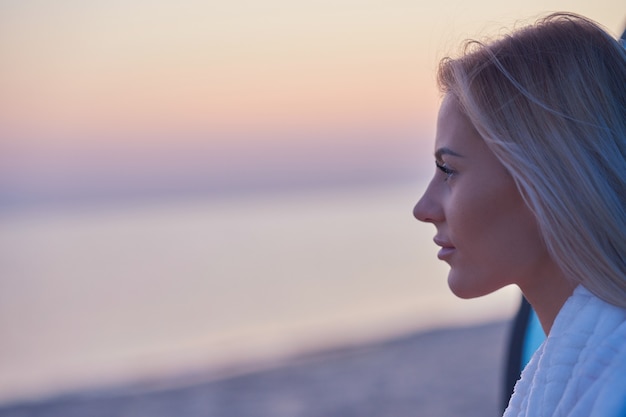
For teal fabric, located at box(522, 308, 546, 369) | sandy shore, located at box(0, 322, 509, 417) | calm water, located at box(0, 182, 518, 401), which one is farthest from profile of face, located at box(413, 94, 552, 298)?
calm water, located at box(0, 182, 518, 401)

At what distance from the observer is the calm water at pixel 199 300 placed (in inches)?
357

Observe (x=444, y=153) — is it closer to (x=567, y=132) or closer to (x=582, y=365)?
(x=567, y=132)

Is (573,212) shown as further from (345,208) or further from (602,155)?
(345,208)

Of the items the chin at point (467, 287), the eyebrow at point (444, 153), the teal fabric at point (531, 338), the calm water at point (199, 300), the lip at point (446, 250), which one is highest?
the calm water at point (199, 300)

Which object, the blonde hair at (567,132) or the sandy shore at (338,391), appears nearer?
the blonde hair at (567,132)

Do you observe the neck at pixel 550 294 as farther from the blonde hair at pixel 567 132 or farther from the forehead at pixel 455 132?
the forehead at pixel 455 132

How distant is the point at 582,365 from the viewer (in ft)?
4.64

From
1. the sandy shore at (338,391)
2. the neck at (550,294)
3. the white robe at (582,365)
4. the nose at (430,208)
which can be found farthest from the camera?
the sandy shore at (338,391)

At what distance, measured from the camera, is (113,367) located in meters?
8.69

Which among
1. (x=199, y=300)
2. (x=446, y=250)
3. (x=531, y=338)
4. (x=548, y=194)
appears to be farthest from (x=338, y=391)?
(x=548, y=194)

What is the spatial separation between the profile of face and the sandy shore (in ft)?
13.3

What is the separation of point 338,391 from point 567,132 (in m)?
5.44

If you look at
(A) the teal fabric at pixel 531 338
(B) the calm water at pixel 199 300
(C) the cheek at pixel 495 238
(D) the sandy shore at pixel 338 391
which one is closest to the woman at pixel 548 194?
(C) the cheek at pixel 495 238

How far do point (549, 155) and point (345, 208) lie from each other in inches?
1100
